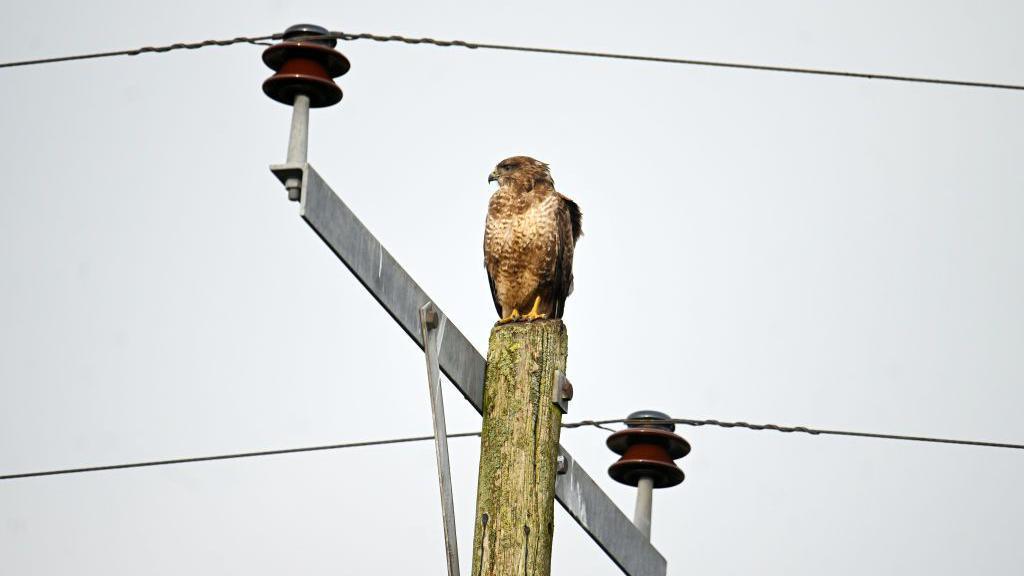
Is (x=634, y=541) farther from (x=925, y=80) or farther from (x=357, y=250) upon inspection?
(x=925, y=80)

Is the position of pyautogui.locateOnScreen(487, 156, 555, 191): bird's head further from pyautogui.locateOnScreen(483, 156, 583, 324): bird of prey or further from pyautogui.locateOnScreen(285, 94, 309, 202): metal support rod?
pyautogui.locateOnScreen(285, 94, 309, 202): metal support rod

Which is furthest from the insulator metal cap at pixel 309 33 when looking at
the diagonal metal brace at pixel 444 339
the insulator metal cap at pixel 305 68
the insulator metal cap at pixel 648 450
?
the insulator metal cap at pixel 648 450

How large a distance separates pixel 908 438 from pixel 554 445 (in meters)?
1.74

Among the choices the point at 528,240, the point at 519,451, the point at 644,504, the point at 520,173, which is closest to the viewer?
the point at 519,451

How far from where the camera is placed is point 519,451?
167 inches

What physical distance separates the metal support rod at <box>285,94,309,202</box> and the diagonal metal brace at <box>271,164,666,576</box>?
0.10 feet

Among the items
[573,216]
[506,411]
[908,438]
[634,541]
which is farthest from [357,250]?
[573,216]

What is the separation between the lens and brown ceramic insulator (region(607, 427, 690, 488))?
5.28m

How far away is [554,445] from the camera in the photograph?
4332 millimetres

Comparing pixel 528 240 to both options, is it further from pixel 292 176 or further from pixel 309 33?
pixel 292 176

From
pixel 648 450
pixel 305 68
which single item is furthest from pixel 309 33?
pixel 648 450

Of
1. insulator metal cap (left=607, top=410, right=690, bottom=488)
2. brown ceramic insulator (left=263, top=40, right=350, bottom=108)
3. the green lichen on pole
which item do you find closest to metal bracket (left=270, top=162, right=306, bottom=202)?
brown ceramic insulator (left=263, top=40, right=350, bottom=108)

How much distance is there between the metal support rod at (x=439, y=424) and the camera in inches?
158

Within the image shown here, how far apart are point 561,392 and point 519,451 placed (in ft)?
0.78
